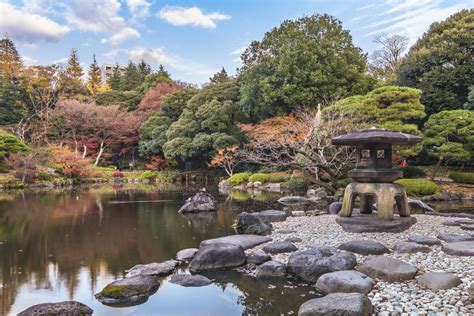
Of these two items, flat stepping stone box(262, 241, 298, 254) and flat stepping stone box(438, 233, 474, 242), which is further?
flat stepping stone box(438, 233, 474, 242)

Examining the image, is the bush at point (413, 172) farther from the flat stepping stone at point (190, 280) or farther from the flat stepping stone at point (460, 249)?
the flat stepping stone at point (190, 280)

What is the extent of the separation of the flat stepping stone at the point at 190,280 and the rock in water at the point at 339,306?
67.1 inches

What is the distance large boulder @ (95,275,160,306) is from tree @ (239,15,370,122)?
55.7ft

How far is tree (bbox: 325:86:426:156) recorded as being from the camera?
1462cm

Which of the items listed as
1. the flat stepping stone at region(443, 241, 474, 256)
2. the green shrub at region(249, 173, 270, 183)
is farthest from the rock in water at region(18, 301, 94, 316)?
the green shrub at region(249, 173, 270, 183)

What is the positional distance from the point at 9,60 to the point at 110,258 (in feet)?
119

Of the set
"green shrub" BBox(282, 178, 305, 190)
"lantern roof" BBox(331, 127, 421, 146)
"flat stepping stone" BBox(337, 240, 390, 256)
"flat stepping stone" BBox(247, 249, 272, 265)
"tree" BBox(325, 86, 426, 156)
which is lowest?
"flat stepping stone" BBox(247, 249, 272, 265)

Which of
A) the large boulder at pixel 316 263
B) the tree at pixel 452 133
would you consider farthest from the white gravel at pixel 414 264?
the tree at pixel 452 133

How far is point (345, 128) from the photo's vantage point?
48.8 ft

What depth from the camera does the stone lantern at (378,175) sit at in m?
7.50

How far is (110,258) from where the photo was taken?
21.3 ft

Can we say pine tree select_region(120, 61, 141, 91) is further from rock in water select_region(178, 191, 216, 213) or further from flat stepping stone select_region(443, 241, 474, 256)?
flat stepping stone select_region(443, 241, 474, 256)

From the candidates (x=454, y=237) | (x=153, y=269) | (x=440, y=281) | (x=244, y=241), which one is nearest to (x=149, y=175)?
(x=244, y=241)

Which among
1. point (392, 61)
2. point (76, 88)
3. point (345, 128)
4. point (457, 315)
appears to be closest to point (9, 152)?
point (76, 88)
